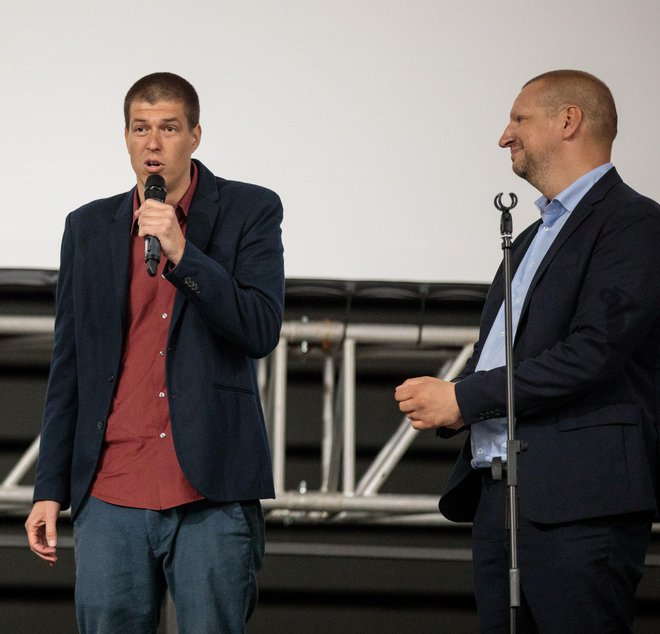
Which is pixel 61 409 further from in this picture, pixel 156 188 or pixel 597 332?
pixel 597 332

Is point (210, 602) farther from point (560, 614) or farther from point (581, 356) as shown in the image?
point (581, 356)

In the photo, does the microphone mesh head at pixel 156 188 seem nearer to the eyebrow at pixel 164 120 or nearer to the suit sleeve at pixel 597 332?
the eyebrow at pixel 164 120

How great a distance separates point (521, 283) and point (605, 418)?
0.34 m

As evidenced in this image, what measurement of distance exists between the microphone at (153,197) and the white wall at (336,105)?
1.44m

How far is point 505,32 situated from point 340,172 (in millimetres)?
676

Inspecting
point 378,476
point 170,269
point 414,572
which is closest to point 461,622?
point 414,572

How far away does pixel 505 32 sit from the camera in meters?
3.47

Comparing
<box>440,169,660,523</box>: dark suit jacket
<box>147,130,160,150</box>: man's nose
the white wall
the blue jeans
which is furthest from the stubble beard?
the white wall

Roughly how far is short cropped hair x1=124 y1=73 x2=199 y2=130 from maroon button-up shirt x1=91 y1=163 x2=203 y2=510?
0.30 meters

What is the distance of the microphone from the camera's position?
69.4 inches

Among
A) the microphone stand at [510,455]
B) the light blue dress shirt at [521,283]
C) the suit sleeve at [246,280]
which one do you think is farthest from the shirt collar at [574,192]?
the suit sleeve at [246,280]

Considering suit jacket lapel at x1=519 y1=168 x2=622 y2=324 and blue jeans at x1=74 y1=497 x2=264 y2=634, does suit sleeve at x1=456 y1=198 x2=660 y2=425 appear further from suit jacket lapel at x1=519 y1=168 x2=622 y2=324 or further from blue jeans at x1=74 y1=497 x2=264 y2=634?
blue jeans at x1=74 y1=497 x2=264 y2=634

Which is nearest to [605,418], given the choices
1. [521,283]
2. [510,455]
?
[510,455]

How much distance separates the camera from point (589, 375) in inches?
72.9
